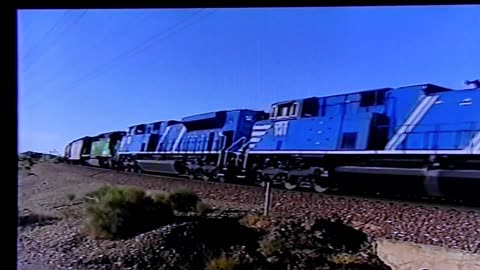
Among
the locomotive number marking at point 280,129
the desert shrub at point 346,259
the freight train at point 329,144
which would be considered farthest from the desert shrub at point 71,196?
the desert shrub at point 346,259

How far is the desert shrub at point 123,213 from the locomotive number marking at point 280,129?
1.28 feet

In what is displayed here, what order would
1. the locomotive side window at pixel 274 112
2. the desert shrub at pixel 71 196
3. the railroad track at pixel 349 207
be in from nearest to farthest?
the railroad track at pixel 349 207
the locomotive side window at pixel 274 112
the desert shrub at pixel 71 196

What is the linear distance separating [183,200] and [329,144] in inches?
18.9

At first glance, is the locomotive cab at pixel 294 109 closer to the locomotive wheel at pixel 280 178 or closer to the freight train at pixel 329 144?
the freight train at pixel 329 144

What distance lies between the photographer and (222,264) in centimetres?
175

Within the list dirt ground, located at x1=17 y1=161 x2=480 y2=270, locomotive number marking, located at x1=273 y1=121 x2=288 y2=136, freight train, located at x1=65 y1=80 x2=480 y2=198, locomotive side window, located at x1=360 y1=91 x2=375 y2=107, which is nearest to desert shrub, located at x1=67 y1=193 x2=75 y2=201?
dirt ground, located at x1=17 y1=161 x2=480 y2=270

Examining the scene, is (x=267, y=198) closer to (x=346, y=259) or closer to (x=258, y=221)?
(x=258, y=221)

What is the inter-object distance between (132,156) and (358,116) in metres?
0.71

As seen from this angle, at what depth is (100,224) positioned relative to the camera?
1829 mm

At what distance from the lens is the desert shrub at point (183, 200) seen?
1.85 meters

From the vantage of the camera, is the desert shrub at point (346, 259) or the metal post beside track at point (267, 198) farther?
the metal post beside track at point (267, 198)

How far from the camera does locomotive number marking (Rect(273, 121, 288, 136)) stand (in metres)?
1.83

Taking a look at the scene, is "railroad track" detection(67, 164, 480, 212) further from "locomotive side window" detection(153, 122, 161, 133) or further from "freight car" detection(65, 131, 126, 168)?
"locomotive side window" detection(153, 122, 161, 133)

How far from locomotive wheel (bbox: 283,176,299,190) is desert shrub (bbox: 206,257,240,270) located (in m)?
0.29
